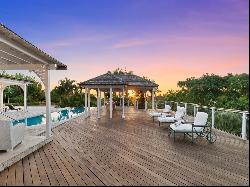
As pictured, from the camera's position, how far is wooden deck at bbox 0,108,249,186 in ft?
18.6

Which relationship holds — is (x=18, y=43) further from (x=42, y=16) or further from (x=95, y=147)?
(x=42, y=16)

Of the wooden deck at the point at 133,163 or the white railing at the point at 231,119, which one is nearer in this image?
the wooden deck at the point at 133,163

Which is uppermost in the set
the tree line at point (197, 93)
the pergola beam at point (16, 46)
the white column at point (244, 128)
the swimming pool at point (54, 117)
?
the pergola beam at point (16, 46)

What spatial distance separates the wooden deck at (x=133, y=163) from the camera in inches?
223

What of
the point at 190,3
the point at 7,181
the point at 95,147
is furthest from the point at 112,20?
the point at 7,181

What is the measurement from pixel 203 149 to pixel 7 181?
196 inches

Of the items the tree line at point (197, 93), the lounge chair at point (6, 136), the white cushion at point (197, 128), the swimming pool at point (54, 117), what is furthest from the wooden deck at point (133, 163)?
the tree line at point (197, 93)

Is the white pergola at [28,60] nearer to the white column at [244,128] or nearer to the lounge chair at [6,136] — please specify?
the lounge chair at [6,136]

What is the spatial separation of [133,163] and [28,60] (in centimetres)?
540

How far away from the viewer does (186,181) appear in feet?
18.2

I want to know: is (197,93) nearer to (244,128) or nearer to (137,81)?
(137,81)

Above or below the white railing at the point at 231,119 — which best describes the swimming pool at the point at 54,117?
below

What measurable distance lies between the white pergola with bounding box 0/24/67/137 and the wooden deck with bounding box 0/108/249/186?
217 centimetres

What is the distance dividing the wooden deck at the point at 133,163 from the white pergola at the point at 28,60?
217cm
